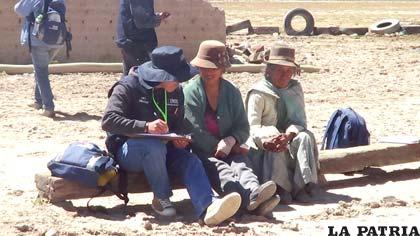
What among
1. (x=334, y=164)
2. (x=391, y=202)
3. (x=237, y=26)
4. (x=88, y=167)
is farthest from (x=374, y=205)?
(x=237, y=26)

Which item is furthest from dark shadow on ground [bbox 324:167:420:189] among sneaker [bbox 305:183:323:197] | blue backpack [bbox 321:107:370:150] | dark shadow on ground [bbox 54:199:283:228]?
dark shadow on ground [bbox 54:199:283:228]

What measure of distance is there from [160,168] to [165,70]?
74 centimetres

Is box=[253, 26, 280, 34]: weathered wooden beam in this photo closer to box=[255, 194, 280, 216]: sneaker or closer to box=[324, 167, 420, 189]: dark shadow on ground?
box=[324, 167, 420, 189]: dark shadow on ground

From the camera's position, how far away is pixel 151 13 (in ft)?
33.3

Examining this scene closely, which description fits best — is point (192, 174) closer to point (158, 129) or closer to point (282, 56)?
point (158, 129)

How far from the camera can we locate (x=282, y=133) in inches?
309

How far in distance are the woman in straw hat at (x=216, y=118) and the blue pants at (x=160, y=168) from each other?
0.27m

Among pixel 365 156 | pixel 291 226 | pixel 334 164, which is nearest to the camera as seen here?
pixel 291 226

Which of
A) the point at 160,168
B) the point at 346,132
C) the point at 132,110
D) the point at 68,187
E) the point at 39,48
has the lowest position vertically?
the point at 346,132

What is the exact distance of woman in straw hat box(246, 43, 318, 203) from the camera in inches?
304

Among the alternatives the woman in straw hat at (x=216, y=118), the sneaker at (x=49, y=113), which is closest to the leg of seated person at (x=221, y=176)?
the woman in straw hat at (x=216, y=118)

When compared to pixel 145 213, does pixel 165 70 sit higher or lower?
higher

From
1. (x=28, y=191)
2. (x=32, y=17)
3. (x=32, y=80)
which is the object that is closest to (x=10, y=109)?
(x=32, y=17)

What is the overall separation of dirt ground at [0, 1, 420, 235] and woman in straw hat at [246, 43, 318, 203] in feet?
0.75
